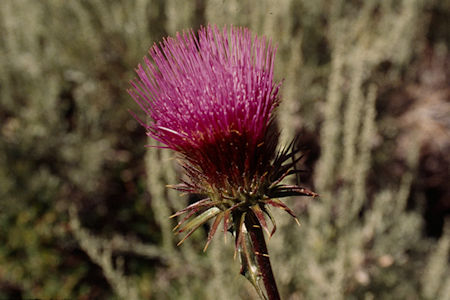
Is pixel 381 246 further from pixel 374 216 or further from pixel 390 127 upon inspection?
pixel 390 127

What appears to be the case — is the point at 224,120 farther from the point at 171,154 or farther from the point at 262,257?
A: the point at 171,154

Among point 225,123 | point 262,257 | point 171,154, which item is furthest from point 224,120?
point 171,154

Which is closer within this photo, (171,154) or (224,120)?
(224,120)

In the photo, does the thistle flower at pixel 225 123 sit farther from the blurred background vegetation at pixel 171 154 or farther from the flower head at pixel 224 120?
the blurred background vegetation at pixel 171 154

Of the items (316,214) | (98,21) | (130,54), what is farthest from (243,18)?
(316,214)

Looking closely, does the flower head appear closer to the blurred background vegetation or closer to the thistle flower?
the thistle flower
